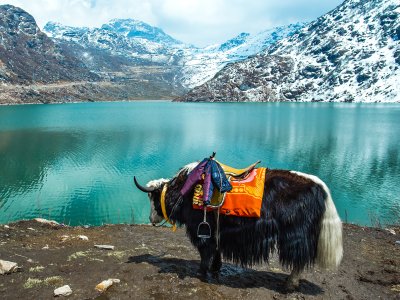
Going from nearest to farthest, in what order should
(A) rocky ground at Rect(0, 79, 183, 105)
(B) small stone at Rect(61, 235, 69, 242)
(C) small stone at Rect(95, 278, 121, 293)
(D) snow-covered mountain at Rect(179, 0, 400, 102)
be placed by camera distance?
(C) small stone at Rect(95, 278, 121, 293), (B) small stone at Rect(61, 235, 69, 242), (A) rocky ground at Rect(0, 79, 183, 105), (D) snow-covered mountain at Rect(179, 0, 400, 102)

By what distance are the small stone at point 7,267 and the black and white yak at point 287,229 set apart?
2558 mm

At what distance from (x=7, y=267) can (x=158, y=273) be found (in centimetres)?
209

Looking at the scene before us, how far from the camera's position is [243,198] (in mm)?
5105

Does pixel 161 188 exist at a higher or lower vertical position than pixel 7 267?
higher

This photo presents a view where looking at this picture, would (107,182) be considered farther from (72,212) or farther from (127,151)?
(127,151)

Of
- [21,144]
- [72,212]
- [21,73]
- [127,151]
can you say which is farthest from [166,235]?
[21,73]

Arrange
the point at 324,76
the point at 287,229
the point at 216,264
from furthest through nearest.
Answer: the point at 324,76 < the point at 216,264 < the point at 287,229

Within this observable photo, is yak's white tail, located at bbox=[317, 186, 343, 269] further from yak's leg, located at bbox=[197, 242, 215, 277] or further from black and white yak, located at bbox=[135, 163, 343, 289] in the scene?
yak's leg, located at bbox=[197, 242, 215, 277]

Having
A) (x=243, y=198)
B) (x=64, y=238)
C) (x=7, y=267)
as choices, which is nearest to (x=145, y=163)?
(x=64, y=238)

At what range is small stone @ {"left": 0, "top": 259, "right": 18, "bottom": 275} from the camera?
495 centimetres

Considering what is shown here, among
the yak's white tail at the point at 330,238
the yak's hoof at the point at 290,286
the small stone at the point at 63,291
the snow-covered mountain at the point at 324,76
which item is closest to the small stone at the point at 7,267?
the small stone at the point at 63,291

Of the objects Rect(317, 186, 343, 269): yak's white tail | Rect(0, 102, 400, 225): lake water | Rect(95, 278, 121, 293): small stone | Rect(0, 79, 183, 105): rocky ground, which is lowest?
Rect(0, 102, 400, 225): lake water

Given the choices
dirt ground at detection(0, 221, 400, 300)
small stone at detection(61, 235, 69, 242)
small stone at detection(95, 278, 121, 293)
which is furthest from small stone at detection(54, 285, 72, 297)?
small stone at detection(61, 235, 69, 242)

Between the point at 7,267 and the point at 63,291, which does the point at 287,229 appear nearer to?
the point at 63,291
